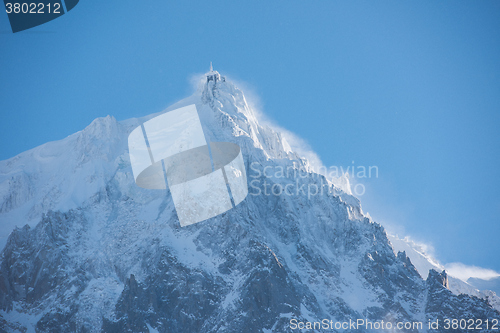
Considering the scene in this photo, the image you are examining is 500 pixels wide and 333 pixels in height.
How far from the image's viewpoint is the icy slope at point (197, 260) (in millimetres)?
151000

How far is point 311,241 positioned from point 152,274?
167 ft

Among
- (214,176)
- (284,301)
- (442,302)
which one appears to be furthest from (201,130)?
(442,302)

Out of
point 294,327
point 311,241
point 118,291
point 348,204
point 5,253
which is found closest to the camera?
point 294,327

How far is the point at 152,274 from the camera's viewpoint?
155875mm

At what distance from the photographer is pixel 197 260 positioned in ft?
522

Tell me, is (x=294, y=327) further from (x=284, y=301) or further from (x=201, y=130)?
(x=201, y=130)

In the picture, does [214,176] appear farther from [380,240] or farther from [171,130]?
[380,240]

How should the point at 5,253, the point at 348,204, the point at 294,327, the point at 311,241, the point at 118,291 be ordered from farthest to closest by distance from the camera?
1. the point at 348,204
2. the point at 311,241
3. the point at 5,253
4. the point at 118,291
5. the point at 294,327

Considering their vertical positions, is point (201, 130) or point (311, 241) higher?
point (201, 130)

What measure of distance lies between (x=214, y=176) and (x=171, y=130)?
21802 mm

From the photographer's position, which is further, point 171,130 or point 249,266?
point 171,130

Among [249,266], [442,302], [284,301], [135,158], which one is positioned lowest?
[442,302]

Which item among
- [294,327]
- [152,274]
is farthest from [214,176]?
[294,327]

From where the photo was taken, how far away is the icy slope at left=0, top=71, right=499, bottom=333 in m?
151
